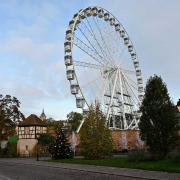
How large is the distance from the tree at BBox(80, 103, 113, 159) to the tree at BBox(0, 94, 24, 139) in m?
36.9

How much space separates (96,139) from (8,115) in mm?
40433

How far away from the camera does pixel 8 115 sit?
79.2 m

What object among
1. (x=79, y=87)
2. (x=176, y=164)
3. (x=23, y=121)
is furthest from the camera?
(x=23, y=121)

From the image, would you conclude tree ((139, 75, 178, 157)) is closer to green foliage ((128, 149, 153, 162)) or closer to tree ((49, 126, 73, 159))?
green foliage ((128, 149, 153, 162))

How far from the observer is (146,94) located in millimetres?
34156

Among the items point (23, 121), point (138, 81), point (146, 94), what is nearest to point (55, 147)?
point (146, 94)

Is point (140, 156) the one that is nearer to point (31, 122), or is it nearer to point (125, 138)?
point (125, 138)

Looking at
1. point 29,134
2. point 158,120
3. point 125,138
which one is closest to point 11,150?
point 29,134

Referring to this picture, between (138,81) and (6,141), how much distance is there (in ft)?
90.9

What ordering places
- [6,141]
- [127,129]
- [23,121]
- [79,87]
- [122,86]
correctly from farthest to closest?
[23,121]
[6,141]
[127,129]
[122,86]
[79,87]

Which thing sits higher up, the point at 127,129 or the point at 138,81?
the point at 138,81

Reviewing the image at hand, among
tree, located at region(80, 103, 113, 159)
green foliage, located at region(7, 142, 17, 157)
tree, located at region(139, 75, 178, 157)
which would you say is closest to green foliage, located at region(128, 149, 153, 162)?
tree, located at region(139, 75, 178, 157)

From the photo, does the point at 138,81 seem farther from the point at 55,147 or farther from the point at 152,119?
the point at 152,119

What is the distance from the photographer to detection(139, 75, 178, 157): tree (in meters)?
31.5
